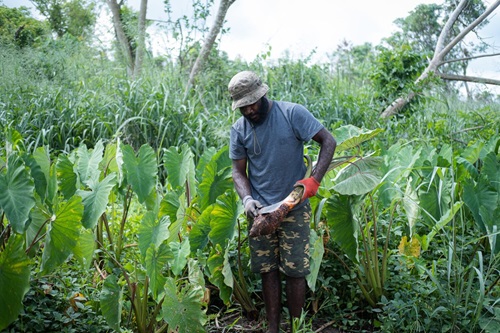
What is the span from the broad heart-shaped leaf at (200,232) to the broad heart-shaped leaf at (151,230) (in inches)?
11.7

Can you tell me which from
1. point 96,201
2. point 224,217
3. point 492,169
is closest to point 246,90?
point 224,217

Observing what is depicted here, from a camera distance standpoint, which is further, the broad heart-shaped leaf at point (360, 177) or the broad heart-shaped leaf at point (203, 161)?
the broad heart-shaped leaf at point (203, 161)

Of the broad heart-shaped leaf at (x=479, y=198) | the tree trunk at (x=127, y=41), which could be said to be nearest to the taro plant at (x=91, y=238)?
the broad heart-shaped leaf at (x=479, y=198)

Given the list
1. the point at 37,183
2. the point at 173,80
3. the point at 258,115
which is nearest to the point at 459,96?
the point at 173,80

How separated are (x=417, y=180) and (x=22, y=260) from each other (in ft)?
7.90

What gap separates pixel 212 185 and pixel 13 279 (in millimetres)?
1146

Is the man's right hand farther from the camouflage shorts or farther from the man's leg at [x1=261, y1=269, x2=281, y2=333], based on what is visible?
the man's leg at [x1=261, y1=269, x2=281, y2=333]

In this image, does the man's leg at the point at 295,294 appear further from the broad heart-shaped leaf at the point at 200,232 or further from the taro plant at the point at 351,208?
the broad heart-shaped leaf at the point at 200,232

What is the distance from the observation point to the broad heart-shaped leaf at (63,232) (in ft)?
8.25

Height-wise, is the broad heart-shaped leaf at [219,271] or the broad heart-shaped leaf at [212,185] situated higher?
the broad heart-shaped leaf at [212,185]

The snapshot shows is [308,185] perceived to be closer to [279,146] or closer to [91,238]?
[279,146]

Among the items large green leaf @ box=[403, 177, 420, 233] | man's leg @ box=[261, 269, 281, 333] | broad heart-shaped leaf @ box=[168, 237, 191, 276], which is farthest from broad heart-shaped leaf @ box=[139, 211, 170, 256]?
large green leaf @ box=[403, 177, 420, 233]

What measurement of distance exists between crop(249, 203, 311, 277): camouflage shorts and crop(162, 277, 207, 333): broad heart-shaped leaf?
1.36 feet

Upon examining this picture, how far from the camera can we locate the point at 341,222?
3.01 m
